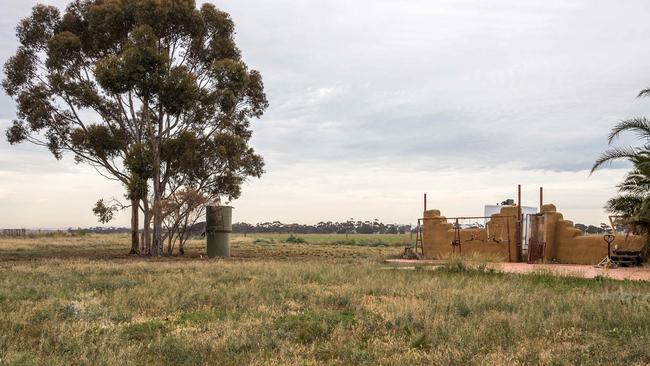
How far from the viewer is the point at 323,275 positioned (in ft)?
50.1

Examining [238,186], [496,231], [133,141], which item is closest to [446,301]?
[496,231]

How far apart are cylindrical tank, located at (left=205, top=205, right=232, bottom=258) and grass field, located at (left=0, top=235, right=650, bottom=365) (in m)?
15.3

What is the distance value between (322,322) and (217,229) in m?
21.3

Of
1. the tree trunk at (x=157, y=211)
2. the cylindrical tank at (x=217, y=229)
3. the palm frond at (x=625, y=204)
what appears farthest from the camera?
the cylindrical tank at (x=217, y=229)

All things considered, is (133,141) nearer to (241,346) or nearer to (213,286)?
(213,286)

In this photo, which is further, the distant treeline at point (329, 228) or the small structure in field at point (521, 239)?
the distant treeline at point (329, 228)

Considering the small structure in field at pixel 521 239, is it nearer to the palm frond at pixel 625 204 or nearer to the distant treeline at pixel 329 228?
the palm frond at pixel 625 204

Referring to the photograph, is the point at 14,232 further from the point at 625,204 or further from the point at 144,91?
the point at 625,204

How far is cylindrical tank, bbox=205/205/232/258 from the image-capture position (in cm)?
2903

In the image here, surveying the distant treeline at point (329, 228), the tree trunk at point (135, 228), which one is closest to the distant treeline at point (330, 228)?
the distant treeline at point (329, 228)

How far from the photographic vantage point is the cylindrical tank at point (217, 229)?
95.2ft

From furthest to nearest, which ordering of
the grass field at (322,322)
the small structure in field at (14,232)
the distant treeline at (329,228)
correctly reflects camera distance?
1. the distant treeline at (329,228)
2. the small structure in field at (14,232)
3. the grass field at (322,322)

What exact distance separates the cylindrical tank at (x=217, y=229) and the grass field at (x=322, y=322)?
50.1 ft

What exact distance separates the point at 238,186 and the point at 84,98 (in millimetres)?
8665
